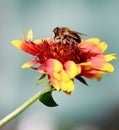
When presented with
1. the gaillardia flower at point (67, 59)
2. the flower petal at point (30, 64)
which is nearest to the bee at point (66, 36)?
the gaillardia flower at point (67, 59)

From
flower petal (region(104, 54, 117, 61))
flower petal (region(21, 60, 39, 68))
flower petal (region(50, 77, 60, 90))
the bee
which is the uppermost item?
the bee

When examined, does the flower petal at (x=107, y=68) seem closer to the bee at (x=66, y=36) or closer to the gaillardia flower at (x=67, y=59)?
the gaillardia flower at (x=67, y=59)

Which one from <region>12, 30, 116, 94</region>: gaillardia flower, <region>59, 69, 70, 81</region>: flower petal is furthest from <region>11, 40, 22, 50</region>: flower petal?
<region>59, 69, 70, 81</region>: flower petal

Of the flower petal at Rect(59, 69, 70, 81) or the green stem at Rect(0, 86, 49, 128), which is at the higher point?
the flower petal at Rect(59, 69, 70, 81)

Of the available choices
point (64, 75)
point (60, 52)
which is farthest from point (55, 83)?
point (60, 52)

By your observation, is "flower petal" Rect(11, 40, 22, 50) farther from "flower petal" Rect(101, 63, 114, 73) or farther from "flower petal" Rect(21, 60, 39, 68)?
"flower petal" Rect(101, 63, 114, 73)

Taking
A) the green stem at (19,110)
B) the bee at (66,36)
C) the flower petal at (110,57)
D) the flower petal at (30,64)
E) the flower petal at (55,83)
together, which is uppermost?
the bee at (66,36)

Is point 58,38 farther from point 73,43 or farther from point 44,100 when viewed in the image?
point 44,100

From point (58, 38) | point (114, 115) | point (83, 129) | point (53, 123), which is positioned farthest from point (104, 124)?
point (58, 38)
